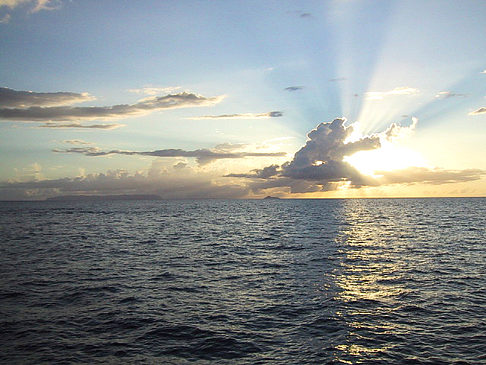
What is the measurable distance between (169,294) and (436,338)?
58.4 ft

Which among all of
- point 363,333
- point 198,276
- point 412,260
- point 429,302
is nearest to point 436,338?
point 363,333

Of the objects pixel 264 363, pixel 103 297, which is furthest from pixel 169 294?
pixel 264 363

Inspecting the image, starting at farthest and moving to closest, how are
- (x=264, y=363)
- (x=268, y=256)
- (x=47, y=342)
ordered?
(x=268, y=256)
(x=47, y=342)
(x=264, y=363)

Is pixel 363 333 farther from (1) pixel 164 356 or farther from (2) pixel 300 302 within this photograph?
(1) pixel 164 356

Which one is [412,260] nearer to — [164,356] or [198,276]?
[198,276]

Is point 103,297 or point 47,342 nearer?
point 47,342

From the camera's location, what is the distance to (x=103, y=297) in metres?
26.0

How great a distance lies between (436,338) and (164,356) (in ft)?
46.2

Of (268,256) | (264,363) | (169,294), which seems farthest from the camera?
(268,256)

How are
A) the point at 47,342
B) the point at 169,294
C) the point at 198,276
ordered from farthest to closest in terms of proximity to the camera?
the point at 198,276 → the point at 169,294 → the point at 47,342

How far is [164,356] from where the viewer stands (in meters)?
16.5

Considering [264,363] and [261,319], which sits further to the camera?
[261,319]

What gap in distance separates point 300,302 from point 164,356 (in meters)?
11.3

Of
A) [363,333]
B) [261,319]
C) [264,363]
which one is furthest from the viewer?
[261,319]
